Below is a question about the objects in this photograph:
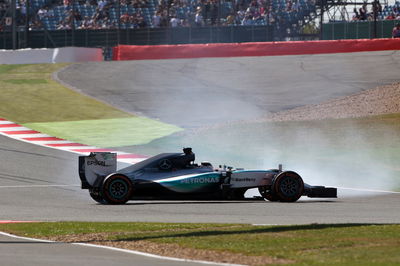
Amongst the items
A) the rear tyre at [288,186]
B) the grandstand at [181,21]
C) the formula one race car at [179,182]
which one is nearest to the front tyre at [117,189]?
the formula one race car at [179,182]

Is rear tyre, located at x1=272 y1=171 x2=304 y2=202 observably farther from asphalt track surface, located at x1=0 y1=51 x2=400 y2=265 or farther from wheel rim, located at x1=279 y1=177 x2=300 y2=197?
asphalt track surface, located at x1=0 y1=51 x2=400 y2=265

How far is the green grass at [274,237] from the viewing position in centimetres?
965

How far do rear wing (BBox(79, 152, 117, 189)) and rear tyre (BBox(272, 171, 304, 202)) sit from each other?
9.93ft

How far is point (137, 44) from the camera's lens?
4425 cm

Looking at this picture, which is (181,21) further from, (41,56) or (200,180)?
(200,180)

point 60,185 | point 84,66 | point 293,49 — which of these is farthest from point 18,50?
point 60,185

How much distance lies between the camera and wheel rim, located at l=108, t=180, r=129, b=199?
16.6m

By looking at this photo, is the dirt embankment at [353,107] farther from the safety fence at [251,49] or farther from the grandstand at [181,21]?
the grandstand at [181,21]

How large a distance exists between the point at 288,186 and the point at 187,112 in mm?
14841

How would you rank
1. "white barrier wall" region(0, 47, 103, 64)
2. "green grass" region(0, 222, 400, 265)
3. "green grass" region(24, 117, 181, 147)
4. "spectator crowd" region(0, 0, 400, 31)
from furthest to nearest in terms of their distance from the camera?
"white barrier wall" region(0, 47, 103, 64)
"spectator crowd" region(0, 0, 400, 31)
"green grass" region(24, 117, 181, 147)
"green grass" region(0, 222, 400, 265)

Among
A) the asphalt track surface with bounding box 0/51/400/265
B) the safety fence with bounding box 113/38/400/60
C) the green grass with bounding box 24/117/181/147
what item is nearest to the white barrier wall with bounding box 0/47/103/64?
the safety fence with bounding box 113/38/400/60

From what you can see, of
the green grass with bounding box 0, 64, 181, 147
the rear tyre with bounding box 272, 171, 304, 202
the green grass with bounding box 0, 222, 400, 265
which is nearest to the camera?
the green grass with bounding box 0, 222, 400, 265

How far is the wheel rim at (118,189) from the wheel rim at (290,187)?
2800 millimetres

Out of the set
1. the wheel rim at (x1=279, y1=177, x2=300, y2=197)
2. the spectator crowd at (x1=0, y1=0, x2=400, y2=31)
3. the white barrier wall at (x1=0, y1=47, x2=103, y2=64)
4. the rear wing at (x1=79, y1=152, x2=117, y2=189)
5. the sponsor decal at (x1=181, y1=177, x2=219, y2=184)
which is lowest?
the wheel rim at (x1=279, y1=177, x2=300, y2=197)
